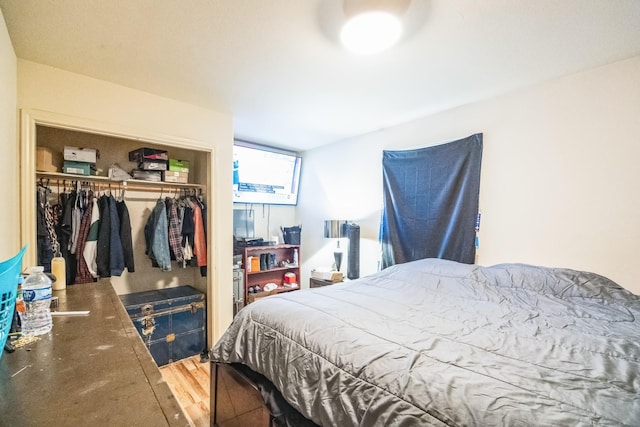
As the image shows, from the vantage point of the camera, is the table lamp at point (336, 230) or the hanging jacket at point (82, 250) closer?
the hanging jacket at point (82, 250)

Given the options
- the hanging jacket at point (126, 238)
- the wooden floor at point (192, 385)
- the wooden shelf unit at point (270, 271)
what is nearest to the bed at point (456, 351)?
the wooden floor at point (192, 385)

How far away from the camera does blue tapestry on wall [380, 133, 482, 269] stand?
2543 millimetres

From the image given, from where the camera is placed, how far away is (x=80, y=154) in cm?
235

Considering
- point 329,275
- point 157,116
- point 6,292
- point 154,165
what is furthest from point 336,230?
point 6,292

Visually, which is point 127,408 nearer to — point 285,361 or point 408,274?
point 285,361

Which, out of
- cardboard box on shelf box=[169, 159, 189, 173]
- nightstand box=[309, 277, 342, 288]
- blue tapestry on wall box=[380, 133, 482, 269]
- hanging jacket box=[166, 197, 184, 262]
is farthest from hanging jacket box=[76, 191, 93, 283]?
blue tapestry on wall box=[380, 133, 482, 269]

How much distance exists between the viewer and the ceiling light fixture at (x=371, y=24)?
1.29 m

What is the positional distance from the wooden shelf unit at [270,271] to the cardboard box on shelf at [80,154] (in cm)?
170

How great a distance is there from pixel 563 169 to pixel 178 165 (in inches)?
131

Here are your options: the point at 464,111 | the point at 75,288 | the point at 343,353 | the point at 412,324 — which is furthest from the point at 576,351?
the point at 75,288

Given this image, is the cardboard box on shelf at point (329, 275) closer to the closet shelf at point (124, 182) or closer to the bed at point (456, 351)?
→ the bed at point (456, 351)

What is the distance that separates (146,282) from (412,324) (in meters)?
2.69

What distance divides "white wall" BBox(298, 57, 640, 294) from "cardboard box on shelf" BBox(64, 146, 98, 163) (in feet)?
9.99

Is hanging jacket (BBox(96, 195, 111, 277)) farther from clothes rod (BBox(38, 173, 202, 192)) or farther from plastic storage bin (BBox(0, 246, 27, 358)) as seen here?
plastic storage bin (BBox(0, 246, 27, 358))
